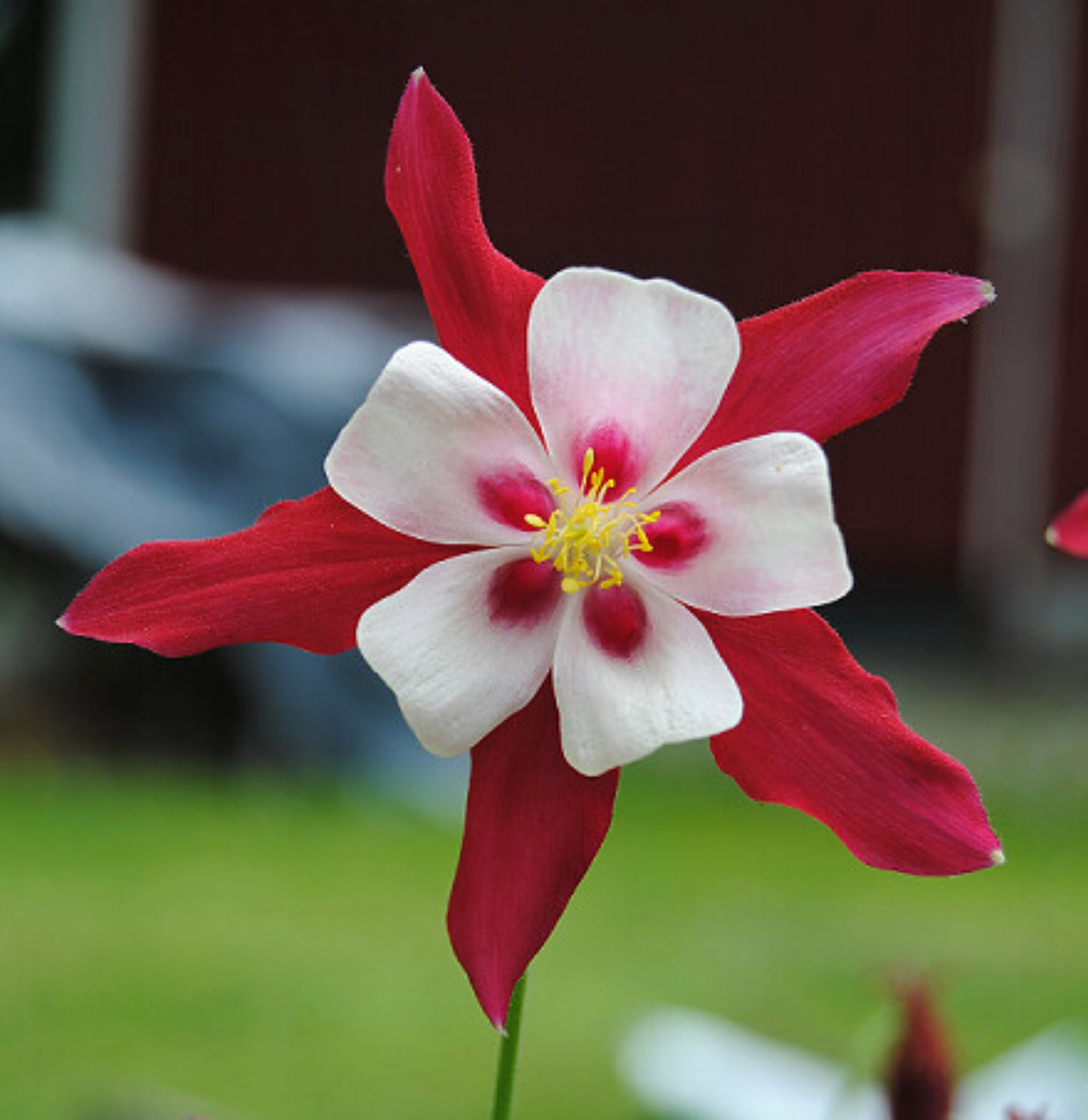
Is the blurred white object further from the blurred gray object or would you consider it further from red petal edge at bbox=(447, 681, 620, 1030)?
the blurred gray object

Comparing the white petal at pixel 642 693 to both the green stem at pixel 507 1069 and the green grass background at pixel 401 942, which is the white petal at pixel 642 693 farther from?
the green grass background at pixel 401 942

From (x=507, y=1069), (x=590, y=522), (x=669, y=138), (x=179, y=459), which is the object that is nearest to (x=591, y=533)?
(x=590, y=522)

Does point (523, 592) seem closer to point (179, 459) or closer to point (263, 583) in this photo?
point (263, 583)

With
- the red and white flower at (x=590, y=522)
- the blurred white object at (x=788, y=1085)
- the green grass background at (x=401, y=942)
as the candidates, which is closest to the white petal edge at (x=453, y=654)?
the red and white flower at (x=590, y=522)

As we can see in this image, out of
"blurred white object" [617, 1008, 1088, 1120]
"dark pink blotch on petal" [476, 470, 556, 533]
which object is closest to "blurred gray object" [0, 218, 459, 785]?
"blurred white object" [617, 1008, 1088, 1120]

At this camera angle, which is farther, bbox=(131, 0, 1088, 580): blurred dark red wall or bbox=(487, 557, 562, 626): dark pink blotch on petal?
bbox=(131, 0, 1088, 580): blurred dark red wall

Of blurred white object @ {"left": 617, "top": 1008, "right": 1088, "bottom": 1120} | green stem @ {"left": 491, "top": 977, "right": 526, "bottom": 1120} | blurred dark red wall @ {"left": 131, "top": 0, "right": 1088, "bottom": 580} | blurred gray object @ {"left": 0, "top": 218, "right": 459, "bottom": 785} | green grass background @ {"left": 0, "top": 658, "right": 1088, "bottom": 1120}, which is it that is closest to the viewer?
green stem @ {"left": 491, "top": 977, "right": 526, "bottom": 1120}
